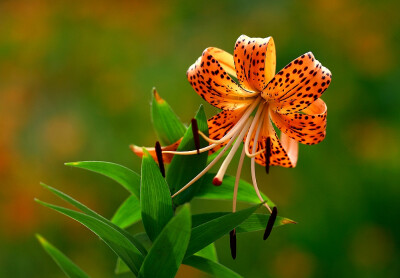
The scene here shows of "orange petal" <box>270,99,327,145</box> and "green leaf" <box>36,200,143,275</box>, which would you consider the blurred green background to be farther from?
"green leaf" <box>36,200,143,275</box>

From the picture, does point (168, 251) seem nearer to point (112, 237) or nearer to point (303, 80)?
point (112, 237)

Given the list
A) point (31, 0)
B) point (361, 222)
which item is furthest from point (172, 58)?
point (361, 222)

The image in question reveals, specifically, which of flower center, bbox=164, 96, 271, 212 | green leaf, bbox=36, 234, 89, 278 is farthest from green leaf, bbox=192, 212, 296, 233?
green leaf, bbox=36, 234, 89, 278

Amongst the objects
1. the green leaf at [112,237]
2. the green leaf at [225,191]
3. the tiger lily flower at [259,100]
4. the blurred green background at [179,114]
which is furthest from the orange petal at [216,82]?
the blurred green background at [179,114]

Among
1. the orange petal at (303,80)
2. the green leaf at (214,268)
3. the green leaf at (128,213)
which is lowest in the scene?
the green leaf at (214,268)

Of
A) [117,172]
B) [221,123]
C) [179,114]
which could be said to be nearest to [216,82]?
[221,123]

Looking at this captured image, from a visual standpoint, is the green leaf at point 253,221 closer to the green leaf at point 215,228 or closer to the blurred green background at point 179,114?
the green leaf at point 215,228

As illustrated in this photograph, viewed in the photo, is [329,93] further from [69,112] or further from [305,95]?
[305,95]
